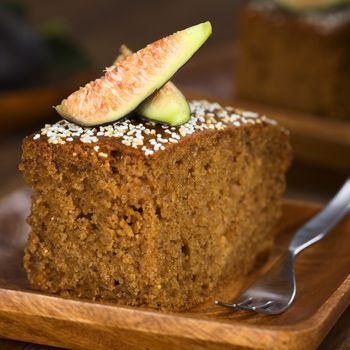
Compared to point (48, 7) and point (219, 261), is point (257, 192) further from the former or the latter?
point (48, 7)

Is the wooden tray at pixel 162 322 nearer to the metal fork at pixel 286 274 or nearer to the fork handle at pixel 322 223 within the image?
the metal fork at pixel 286 274

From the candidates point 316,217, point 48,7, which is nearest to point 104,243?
point 316,217

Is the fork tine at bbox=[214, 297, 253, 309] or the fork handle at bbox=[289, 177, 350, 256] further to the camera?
the fork handle at bbox=[289, 177, 350, 256]

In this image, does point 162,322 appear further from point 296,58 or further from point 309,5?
point 309,5

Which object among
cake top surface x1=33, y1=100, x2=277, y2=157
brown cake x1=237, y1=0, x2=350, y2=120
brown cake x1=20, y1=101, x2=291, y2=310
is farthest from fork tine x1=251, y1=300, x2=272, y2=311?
brown cake x1=237, y1=0, x2=350, y2=120

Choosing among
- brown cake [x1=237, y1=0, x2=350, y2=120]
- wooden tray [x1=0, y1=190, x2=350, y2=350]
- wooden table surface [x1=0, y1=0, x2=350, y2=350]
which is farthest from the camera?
brown cake [x1=237, y1=0, x2=350, y2=120]

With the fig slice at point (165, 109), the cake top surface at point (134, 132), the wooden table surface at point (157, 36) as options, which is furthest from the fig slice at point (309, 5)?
the fig slice at point (165, 109)

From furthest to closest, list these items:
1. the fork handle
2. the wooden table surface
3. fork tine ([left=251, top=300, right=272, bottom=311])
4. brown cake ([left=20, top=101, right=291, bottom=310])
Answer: the wooden table surface, the fork handle, fork tine ([left=251, top=300, right=272, bottom=311]), brown cake ([left=20, top=101, right=291, bottom=310])

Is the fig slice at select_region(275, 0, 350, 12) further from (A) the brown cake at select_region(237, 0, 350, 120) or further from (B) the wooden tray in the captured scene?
(B) the wooden tray

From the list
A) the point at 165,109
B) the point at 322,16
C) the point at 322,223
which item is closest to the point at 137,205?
the point at 165,109
